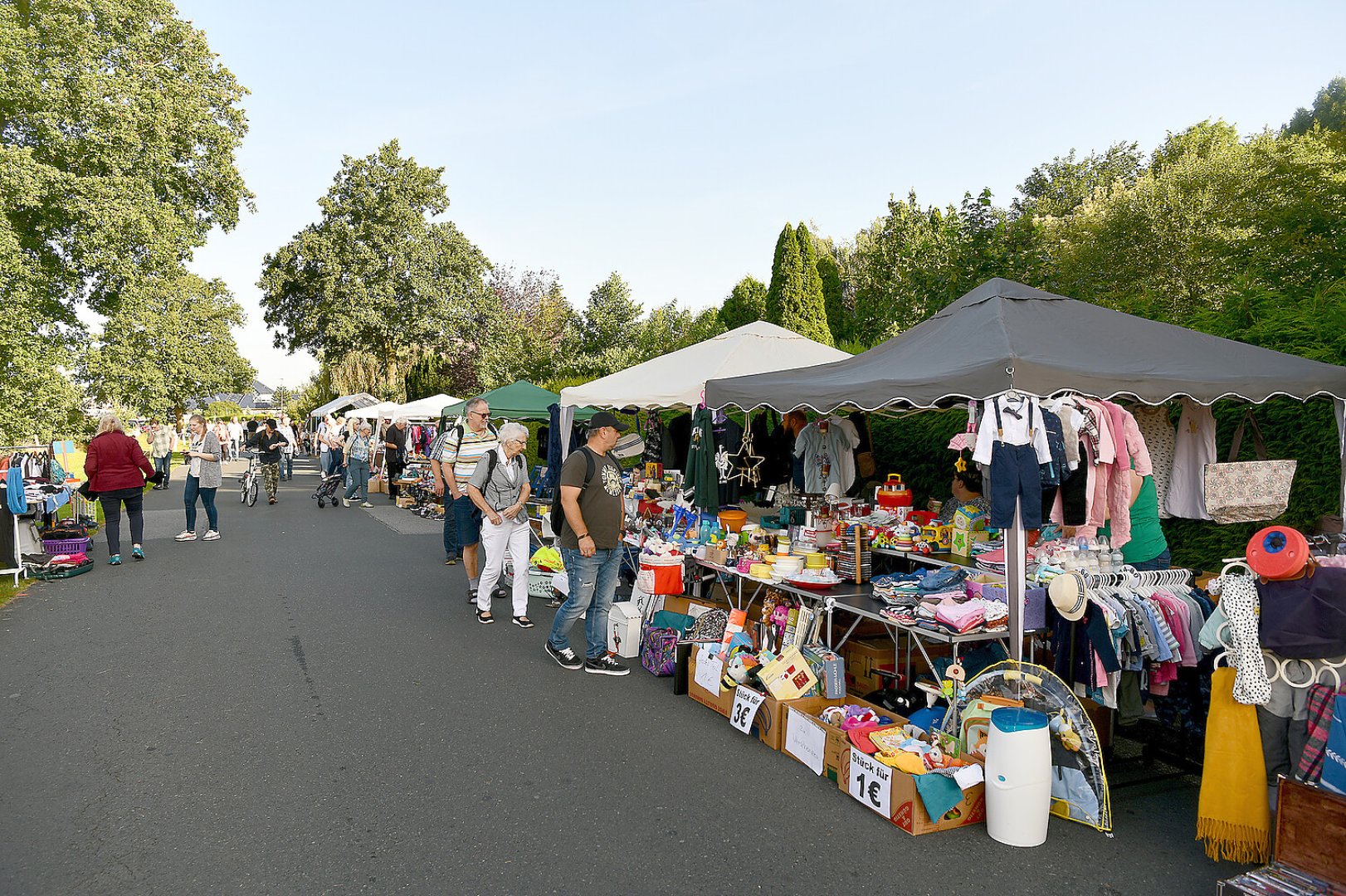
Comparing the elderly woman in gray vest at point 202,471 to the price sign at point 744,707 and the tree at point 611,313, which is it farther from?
the tree at point 611,313

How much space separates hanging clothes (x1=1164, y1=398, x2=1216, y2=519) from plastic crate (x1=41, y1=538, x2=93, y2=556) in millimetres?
11299

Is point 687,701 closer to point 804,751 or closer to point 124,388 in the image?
point 804,751

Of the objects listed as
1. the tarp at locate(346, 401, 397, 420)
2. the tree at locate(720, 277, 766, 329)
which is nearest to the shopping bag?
the tarp at locate(346, 401, 397, 420)

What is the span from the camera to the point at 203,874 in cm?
308

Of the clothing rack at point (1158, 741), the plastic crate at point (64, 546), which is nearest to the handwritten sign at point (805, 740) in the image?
the clothing rack at point (1158, 741)

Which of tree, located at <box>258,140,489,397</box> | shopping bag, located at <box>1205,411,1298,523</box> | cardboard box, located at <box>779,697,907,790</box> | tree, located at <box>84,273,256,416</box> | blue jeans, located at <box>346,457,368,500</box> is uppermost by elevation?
tree, located at <box>258,140,489,397</box>

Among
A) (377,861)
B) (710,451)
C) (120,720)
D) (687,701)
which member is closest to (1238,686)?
(687,701)

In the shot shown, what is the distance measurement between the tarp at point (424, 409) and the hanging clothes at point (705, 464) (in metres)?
11.8

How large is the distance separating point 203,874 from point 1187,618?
4.66 meters

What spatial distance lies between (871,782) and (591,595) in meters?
2.67

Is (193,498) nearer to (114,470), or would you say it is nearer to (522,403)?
(114,470)

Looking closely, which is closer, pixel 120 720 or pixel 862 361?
pixel 120 720

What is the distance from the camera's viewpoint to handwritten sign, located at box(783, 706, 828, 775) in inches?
159

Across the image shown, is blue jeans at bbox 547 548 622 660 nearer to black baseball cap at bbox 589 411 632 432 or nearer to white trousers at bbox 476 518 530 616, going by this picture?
black baseball cap at bbox 589 411 632 432
